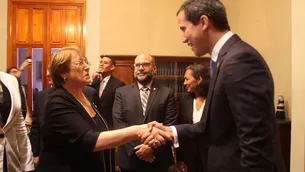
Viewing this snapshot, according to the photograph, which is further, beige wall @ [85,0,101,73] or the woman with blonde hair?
beige wall @ [85,0,101,73]

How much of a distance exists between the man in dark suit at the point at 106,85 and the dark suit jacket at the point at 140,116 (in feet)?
4.75

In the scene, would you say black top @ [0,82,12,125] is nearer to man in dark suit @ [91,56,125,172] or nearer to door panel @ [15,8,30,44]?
man in dark suit @ [91,56,125,172]

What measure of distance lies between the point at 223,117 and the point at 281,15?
366 centimetres

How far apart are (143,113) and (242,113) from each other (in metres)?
1.71

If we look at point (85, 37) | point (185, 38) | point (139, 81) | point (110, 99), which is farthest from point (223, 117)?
point (85, 37)

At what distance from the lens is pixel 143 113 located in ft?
9.36

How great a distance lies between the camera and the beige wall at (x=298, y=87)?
2916 mm

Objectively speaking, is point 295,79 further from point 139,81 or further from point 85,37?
point 85,37

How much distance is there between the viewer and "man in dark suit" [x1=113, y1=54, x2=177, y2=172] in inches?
107

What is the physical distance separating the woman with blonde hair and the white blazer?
0.14 meters

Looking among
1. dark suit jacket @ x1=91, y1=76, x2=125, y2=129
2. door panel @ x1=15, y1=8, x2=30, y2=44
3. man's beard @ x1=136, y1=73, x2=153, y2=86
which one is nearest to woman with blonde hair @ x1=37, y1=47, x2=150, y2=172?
man's beard @ x1=136, y1=73, x2=153, y2=86

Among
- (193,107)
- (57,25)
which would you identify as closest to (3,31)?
(57,25)

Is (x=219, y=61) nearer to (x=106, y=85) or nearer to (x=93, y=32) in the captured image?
(x=106, y=85)

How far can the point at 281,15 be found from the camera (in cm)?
446
